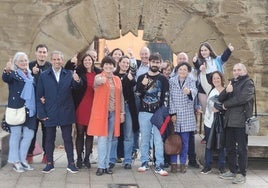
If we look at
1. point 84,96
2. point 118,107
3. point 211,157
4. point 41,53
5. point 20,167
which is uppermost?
point 41,53

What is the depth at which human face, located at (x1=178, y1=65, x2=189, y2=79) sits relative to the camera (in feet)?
22.5

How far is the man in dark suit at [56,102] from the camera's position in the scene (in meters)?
6.56

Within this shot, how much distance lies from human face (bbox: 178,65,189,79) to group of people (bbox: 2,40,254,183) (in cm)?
1

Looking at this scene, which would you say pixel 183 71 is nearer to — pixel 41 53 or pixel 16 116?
pixel 41 53

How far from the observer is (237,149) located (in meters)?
6.50

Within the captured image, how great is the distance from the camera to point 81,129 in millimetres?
6852

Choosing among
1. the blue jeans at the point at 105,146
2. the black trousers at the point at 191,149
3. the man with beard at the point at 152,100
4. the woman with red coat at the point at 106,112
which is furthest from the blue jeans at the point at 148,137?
the black trousers at the point at 191,149

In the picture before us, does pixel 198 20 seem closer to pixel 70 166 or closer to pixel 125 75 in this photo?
pixel 125 75

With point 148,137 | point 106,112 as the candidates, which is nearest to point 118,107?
point 106,112

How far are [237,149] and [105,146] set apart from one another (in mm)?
1724

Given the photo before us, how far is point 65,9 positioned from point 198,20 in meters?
2.23

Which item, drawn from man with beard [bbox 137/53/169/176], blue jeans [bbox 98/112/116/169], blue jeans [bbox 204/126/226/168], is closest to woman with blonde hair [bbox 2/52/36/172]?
blue jeans [bbox 98/112/116/169]

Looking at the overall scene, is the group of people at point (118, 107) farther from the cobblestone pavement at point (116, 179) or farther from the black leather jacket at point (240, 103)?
the cobblestone pavement at point (116, 179)

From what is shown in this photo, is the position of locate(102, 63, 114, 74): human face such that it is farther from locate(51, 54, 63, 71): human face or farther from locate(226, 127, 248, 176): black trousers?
locate(226, 127, 248, 176): black trousers
